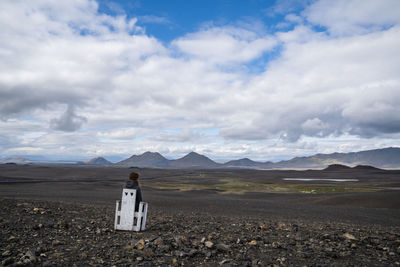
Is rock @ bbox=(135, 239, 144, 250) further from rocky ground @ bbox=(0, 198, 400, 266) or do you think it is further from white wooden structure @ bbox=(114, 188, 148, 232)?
white wooden structure @ bbox=(114, 188, 148, 232)

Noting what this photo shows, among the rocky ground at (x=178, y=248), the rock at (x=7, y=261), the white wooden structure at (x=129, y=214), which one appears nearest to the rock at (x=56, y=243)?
the rocky ground at (x=178, y=248)

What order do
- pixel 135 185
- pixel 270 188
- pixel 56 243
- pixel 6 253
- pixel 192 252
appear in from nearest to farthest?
pixel 6 253 < pixel 192 252 < pixel 56 243 < pixel 135 185 < pixel 270 188

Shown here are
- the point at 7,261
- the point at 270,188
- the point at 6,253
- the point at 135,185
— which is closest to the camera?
the point at 7,261

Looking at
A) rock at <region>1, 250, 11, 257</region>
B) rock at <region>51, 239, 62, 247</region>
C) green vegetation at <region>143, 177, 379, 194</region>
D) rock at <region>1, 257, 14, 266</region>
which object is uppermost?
rock at <region>1, 257, 14, 266</region>

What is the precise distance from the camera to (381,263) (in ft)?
22.8

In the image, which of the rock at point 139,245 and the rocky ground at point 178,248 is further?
the rock at point 139,245

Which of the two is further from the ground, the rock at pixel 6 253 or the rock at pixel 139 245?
the rock at pixel 139 245

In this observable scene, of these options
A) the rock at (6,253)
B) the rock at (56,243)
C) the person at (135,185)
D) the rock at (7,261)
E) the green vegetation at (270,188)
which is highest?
the person at (135,185)

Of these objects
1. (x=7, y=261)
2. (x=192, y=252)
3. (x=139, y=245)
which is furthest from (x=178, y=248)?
(x=7, y=261)

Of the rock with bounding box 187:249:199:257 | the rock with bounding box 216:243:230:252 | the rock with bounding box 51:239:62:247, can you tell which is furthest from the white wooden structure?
the rock with bounding box 216:243:230:252

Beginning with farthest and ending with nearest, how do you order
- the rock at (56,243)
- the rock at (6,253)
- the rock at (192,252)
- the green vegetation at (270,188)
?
1. the green vegetation at (270,188)
2. the rock at (56,243)
3. the rock at (192,252)
4. the rock at (6,253)

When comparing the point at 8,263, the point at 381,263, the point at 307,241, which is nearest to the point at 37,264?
the point at 8,263

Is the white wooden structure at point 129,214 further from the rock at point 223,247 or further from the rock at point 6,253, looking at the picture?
the rock at point 6,253

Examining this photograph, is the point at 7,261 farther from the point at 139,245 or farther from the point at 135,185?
the point at 135,185
